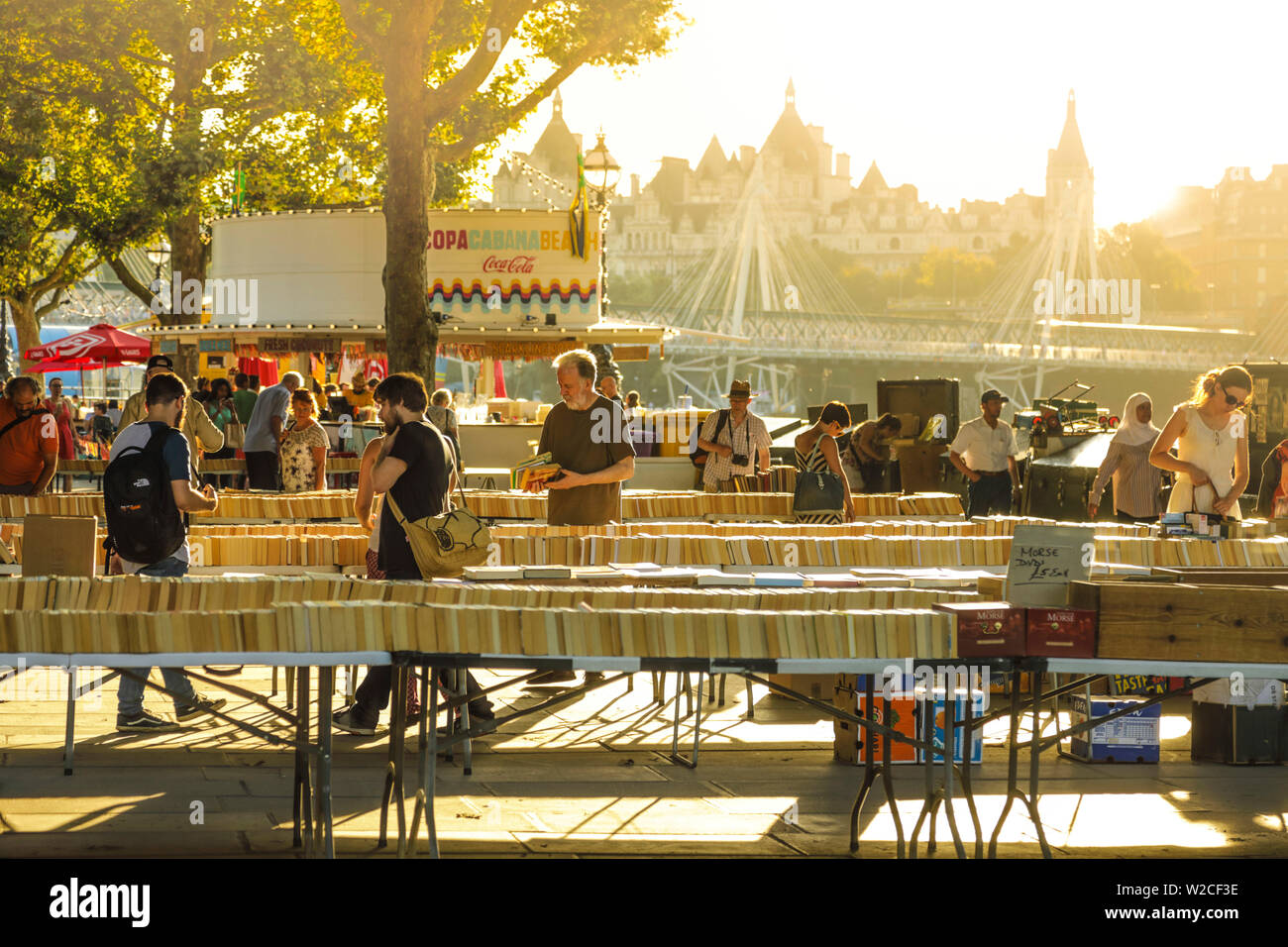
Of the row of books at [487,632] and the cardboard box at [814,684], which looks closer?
the row of books at [487,632]

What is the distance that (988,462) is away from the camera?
13938mm

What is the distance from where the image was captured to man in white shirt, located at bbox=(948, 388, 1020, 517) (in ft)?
45.8

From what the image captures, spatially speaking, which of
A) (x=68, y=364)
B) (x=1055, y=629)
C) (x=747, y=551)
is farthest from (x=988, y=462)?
(x=68, y=364)

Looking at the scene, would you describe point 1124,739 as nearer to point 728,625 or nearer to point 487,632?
point 728,625

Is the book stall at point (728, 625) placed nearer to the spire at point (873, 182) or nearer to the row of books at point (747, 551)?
the row of books at point (747, 551)

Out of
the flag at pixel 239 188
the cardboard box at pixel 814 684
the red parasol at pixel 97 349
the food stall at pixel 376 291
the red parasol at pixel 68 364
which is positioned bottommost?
the cardboard box at pixel 814 684

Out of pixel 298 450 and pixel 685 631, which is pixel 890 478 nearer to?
pixel 298 450

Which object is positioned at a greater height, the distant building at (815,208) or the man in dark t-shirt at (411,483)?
the distant building at (815,208)

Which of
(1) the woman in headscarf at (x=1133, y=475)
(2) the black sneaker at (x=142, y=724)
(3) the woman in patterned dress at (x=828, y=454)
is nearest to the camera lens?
(2) the black sneaker at (x=142, y=724)

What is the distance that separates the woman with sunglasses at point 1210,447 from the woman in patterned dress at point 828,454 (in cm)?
202

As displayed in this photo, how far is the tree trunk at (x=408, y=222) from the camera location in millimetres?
16719

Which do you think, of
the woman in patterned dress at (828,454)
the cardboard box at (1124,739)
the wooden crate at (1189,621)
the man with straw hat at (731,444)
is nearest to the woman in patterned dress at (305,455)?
the man with straw hat at (731,444)

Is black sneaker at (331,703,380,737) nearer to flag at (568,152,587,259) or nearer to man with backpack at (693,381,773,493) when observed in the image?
man with backpack at (693,381,773,493)

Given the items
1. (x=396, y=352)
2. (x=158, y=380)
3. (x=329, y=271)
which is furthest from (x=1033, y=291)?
(x=158, y=380)
